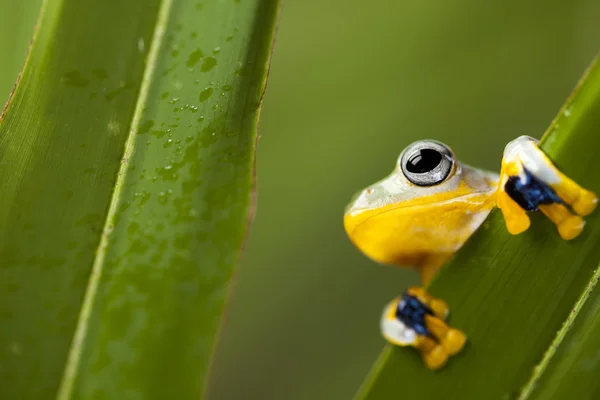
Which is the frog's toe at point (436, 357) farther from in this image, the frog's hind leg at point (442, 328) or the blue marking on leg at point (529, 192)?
the blue marking on leg at point (529, 192)

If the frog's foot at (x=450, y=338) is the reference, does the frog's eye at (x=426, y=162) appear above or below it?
above

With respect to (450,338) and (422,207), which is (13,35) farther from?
(450,338)

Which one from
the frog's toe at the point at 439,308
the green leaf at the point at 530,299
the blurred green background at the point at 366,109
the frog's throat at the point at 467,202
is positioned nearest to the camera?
the green leaf at the point at 530,299

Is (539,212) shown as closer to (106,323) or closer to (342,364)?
(106,323)

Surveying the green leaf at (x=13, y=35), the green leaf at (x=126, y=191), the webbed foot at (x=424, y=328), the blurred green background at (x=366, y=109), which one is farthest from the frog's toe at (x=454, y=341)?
the blurred green background at (x=366, y=109)

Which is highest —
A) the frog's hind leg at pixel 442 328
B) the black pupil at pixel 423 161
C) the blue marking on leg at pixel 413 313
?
the black pupil at pixel 423 161

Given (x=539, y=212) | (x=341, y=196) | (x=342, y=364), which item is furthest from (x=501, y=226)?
(x=342, y=364)

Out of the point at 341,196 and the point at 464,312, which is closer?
the point at 464,312
